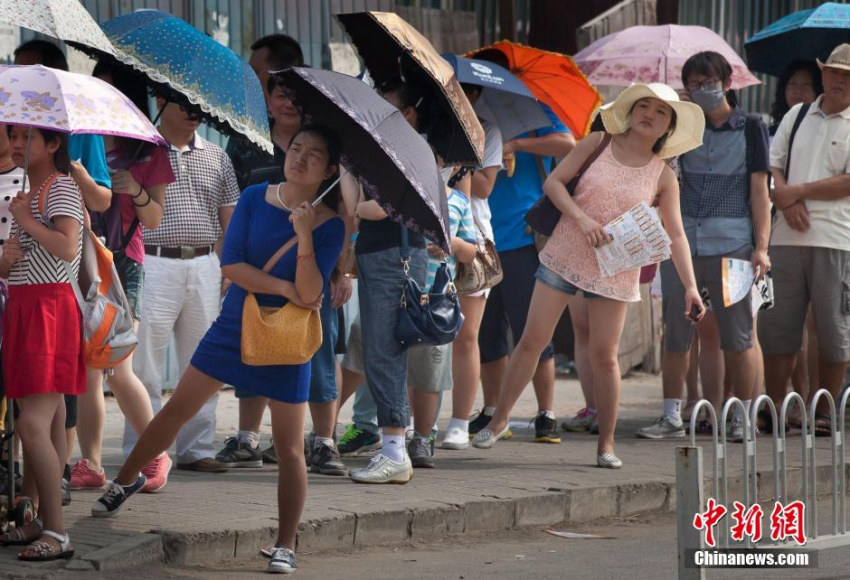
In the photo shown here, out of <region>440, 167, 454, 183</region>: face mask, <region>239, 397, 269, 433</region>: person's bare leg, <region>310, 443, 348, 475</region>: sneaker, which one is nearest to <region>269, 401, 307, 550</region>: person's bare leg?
<region>310, 443, 348, 475</region>: sneaker

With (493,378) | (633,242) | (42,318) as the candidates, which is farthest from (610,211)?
(42,318)

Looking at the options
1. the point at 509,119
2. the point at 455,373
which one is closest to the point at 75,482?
the point at 455,373

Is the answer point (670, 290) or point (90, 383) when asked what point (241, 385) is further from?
point (670, 290)

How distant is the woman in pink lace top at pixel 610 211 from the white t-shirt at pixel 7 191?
117 inches

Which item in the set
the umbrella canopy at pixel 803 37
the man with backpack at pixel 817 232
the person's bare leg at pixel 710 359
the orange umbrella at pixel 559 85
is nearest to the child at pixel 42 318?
the orange umbrella at pixel 559 85

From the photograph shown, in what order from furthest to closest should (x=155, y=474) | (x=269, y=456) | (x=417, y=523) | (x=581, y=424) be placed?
(x=581, y=424) < (x=269, y=456) < (x=155, y=474) < (x=417, y=523)

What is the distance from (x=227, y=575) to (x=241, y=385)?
74 cm

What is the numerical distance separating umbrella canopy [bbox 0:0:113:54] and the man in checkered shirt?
877mm

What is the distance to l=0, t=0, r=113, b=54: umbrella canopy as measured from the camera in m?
5.76

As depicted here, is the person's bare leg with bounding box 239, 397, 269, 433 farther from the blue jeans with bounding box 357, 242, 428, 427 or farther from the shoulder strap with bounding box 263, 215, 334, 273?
the shoulder strap with bounding box 263, 215, 334, 273

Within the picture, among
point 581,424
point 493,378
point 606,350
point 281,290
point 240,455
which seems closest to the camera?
point 281,290

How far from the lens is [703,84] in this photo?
8609mm

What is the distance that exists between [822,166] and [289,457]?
4795 millimetres

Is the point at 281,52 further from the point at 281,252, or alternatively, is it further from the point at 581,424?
the point at 581,424
